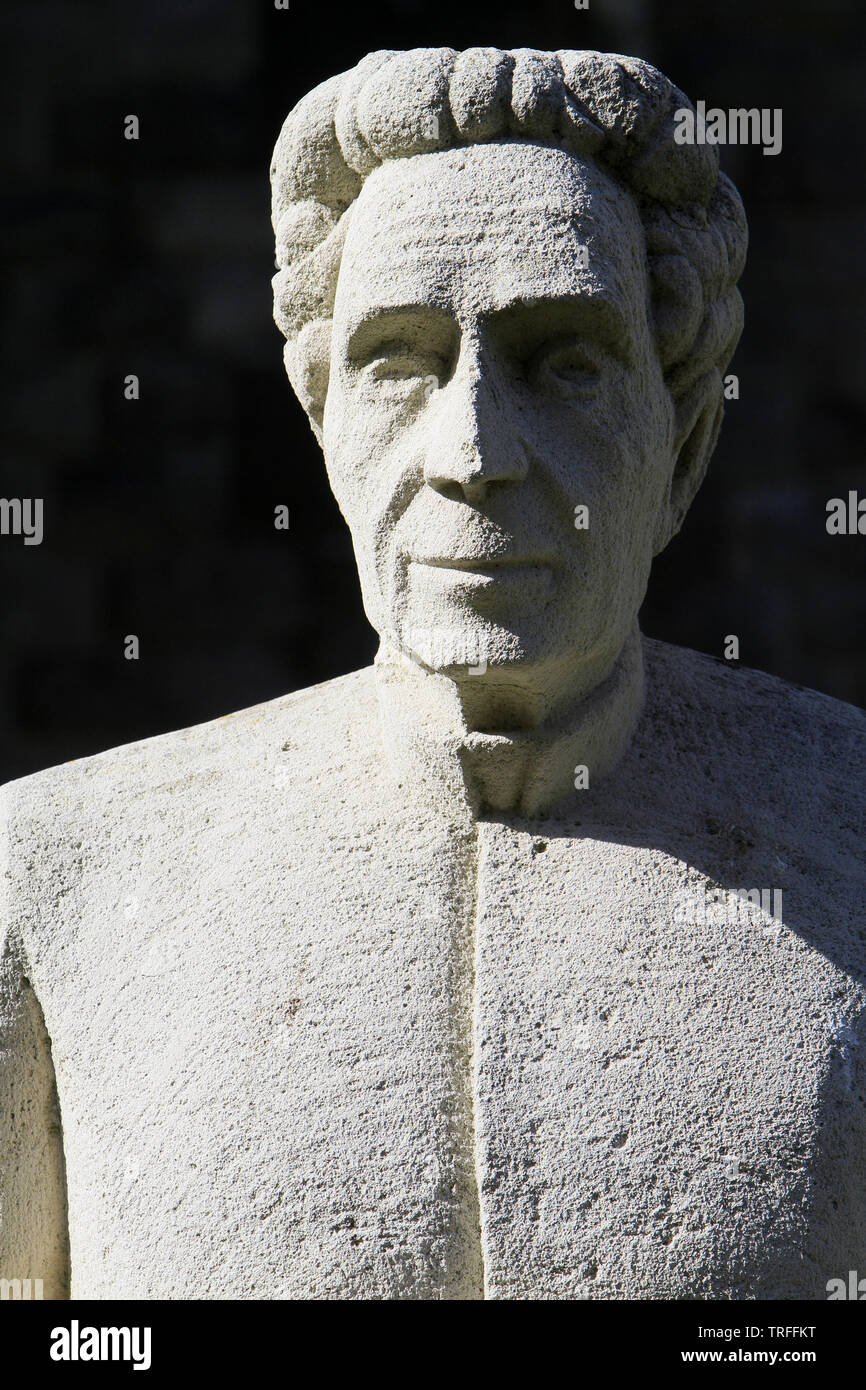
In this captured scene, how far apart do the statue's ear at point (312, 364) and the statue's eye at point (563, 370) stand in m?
0.35

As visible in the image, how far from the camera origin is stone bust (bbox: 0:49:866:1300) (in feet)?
11.7

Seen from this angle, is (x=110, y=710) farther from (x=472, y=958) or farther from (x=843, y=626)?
(x=472, y=958)

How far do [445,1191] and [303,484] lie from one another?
3.29m

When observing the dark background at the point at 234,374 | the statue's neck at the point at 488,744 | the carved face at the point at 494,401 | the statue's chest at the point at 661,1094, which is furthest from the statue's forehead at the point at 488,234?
the dark background at the point at 234,374

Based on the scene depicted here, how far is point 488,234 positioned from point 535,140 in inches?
6.7

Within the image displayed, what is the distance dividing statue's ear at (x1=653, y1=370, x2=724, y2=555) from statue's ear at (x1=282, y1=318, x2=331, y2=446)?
1.57 ft

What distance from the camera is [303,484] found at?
21.8 feet

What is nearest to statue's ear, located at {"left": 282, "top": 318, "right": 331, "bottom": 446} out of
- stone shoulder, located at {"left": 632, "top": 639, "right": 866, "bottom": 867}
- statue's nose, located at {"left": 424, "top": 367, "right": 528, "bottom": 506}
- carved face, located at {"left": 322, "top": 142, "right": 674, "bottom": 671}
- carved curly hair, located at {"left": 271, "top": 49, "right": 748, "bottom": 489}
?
carved curly hair, located at {"left": 271, "top": 49, "right": 748, "bottom": 489}

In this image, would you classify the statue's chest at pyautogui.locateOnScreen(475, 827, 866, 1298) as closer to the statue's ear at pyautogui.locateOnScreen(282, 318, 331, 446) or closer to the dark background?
the statue's ear at pyautogui.locateOnScreen(282, 318, 331, 446)

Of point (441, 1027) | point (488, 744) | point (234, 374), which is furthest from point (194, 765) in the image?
point (234, 374)

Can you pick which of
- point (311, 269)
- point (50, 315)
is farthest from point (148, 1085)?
point (50, 315)

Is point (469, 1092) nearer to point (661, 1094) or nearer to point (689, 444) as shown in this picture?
point (661, 1094)

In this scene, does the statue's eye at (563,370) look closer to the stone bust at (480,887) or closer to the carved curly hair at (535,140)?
the stone bust at (480,887)

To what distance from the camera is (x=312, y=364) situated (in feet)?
12.8
